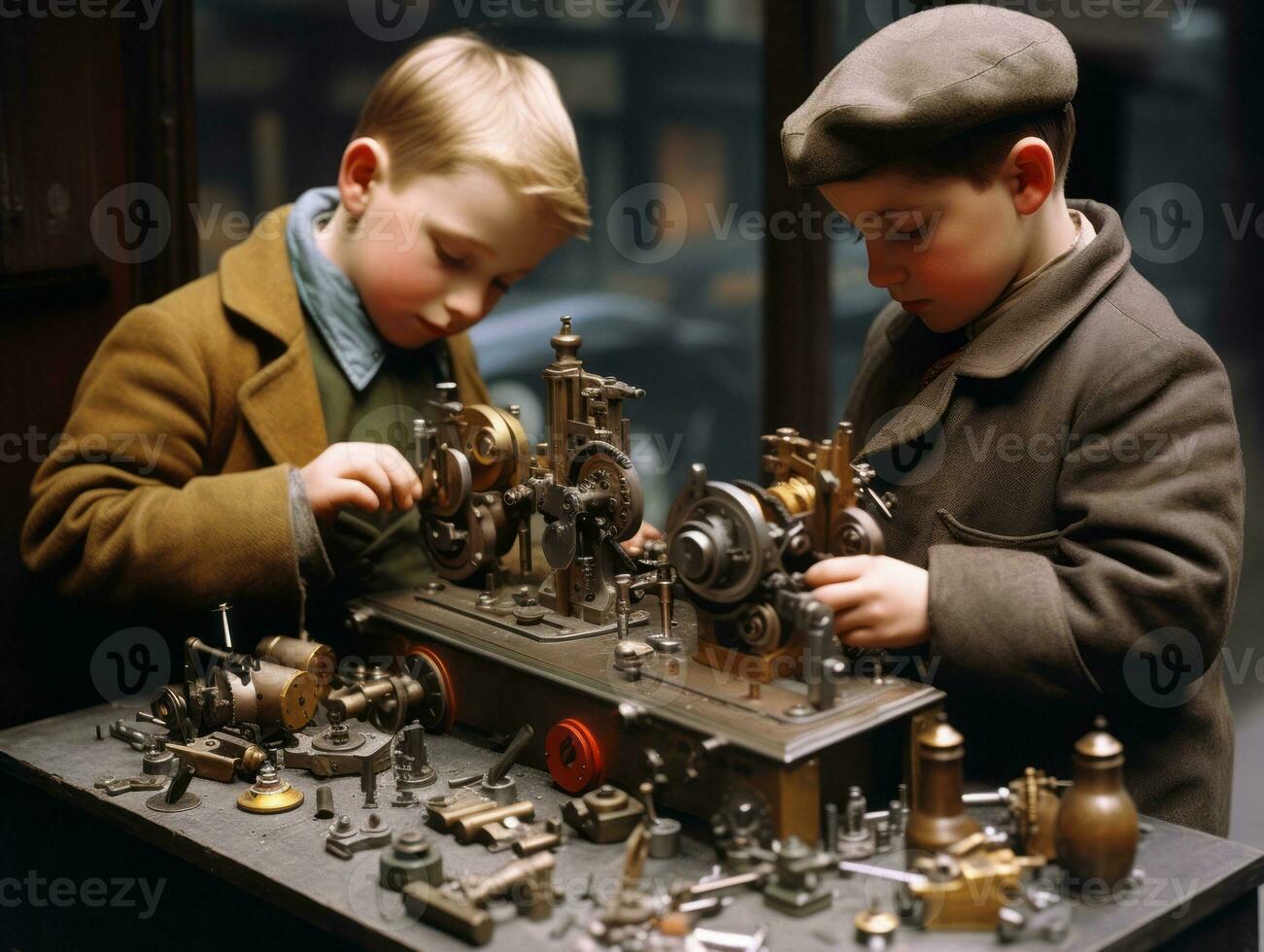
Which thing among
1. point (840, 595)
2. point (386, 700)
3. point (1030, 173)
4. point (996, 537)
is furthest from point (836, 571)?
point (386, 700)

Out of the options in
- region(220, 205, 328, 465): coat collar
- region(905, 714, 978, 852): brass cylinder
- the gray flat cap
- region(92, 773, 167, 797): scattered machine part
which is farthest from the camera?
region(220, 205, 328, 465): coat collar

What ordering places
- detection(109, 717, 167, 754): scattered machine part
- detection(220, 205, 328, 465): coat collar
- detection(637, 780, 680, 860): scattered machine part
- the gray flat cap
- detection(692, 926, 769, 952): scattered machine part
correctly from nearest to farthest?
detection(692, 926, 769, 952): scattered machine part, detection(637, 780, 680, 860): scattered machine part, the gray flat cap, detection(109, 717, 167, 754): scattered machine part, detection(220, 205, 328, 465): coat collar

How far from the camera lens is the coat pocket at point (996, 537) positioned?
1.93 meters

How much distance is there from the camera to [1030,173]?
1.93 metres

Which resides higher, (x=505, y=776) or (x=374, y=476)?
(x=374, y=476)

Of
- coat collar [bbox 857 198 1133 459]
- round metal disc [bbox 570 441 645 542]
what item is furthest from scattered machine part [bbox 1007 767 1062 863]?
round metal disc [bbox 570 441 645 542]

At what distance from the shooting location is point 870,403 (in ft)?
7.54

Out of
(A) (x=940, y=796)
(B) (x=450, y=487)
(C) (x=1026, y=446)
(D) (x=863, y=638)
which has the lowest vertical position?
(A) (x=940, y=796)

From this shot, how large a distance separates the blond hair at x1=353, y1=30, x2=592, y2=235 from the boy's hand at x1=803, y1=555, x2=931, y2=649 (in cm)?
86

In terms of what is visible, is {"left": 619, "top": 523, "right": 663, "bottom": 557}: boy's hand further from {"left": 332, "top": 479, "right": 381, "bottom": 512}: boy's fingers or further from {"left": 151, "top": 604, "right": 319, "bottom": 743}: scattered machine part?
{"left": 151, "top": 604, "right": 319, "bottom": 743}: scattered machine part

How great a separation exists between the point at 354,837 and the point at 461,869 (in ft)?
0.50

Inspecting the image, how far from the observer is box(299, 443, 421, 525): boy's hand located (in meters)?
2.18

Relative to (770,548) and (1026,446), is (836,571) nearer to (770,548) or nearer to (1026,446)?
(770,548)

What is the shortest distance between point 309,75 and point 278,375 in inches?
45.0
